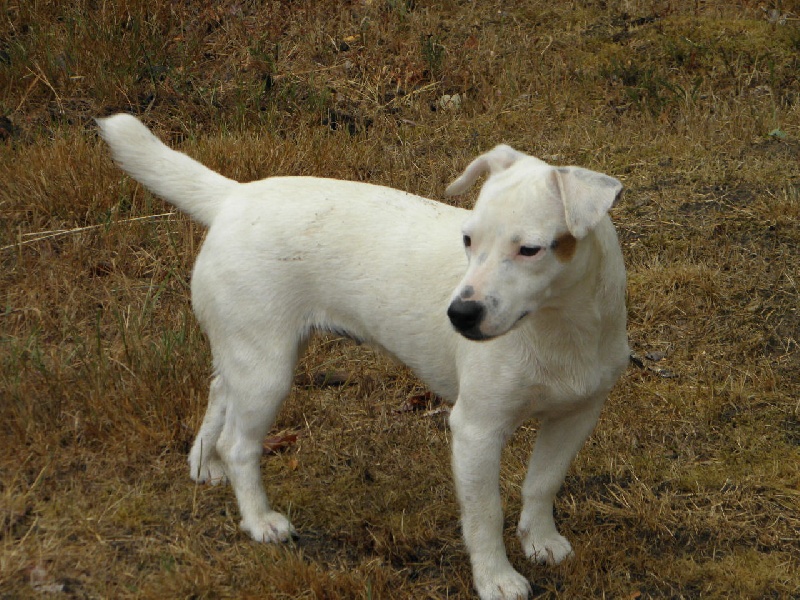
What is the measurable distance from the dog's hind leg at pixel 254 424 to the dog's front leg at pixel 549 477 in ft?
2.92

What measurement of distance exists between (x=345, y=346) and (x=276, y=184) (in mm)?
1482

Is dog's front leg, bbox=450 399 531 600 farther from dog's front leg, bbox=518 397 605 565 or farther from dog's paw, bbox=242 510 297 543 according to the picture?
dog's paw, bbox=242 510 297 543

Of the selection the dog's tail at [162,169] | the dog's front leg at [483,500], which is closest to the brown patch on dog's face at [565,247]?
the dog's front leg at [483,500]

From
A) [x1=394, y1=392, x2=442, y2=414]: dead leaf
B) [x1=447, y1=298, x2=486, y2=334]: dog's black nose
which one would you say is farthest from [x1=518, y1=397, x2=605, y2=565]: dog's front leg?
[x1=394, y1=392, x2=442, y2=414]: dead leaf

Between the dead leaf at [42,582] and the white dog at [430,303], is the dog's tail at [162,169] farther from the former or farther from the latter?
the dead leaf at [42,582]

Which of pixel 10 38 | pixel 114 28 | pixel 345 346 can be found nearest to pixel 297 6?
pixel 114 28

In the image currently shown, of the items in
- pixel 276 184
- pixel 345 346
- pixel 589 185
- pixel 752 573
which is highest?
pixel 589 185

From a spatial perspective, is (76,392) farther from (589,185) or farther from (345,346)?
(589,185)

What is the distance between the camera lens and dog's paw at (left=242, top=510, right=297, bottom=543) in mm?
3756

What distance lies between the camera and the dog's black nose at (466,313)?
2.89 m

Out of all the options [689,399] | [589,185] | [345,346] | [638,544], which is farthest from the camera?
[345,346]

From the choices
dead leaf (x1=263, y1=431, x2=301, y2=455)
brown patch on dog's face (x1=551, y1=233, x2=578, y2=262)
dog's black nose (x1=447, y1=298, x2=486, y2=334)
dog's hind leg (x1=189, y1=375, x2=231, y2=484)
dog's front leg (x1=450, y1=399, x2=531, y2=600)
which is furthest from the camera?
dead leaf (x1=263, y1=431, x2=301, y2=455)

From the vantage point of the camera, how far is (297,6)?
8.09 metres

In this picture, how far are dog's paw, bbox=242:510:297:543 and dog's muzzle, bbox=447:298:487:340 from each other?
1.30 m
